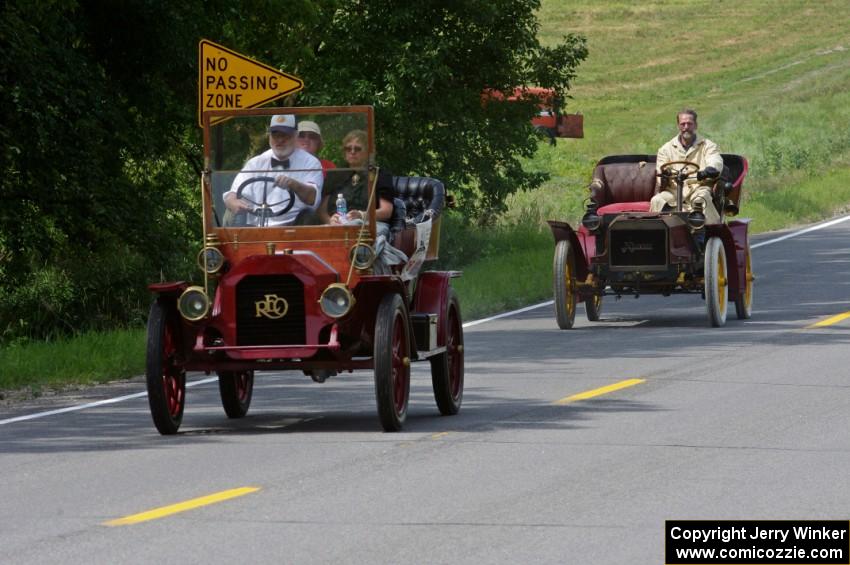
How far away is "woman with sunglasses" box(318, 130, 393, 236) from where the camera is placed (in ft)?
41.8

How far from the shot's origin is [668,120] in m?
66.9

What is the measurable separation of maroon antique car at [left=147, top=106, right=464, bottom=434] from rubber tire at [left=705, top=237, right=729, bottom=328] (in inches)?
273

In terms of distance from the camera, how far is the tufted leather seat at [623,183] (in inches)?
830

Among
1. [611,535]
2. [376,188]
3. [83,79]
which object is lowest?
[611,535]

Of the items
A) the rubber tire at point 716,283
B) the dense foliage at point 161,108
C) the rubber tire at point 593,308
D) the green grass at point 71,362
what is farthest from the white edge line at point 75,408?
the rubber tire at point 593,308

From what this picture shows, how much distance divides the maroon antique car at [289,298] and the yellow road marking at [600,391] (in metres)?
1.12

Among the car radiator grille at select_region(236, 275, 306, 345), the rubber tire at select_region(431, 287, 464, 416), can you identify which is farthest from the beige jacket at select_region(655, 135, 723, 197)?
the car radiator grille at select_region(236, 275, 306, 345)

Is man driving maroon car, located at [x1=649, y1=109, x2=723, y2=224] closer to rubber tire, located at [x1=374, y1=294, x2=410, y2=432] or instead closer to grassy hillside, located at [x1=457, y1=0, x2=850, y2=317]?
grassy hillside, located at [x1=457, y1=0, x2=850, y2=317]

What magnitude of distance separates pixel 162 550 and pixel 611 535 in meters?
1.95

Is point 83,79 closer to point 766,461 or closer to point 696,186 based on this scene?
point 696,186

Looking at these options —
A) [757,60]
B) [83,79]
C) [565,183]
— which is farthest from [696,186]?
[757,60]

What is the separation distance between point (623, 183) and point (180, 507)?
1246 centimetres

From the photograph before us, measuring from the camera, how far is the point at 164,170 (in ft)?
84.4

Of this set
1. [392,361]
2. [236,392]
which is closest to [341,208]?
[392,361]
